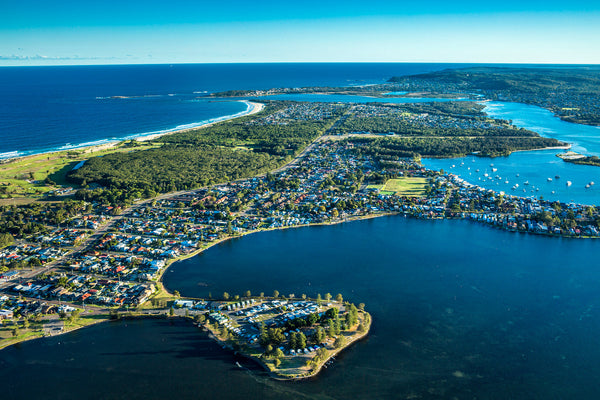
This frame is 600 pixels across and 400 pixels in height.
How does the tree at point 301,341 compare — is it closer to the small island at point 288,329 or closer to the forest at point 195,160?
the small island at point 288,329

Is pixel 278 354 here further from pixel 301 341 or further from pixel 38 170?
pixel 38 170

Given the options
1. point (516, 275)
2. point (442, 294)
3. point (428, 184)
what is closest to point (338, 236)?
point (442, 294)

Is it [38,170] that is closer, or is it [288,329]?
[288,329]

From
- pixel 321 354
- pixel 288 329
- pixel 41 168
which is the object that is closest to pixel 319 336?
pixel 321 354

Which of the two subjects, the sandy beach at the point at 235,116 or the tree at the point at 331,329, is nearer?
the tree at the point at 331,329

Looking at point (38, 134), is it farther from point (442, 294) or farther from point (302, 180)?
point (442, 294)

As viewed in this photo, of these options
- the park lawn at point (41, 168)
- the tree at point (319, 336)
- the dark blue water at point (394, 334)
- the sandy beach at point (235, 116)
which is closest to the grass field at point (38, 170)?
the park lawn at point (41, 168)
